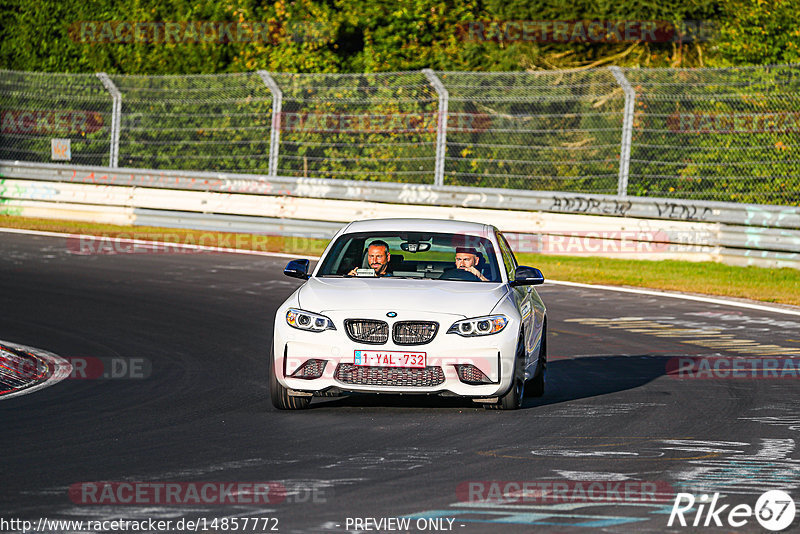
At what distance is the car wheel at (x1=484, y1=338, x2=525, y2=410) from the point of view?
976 centimetres

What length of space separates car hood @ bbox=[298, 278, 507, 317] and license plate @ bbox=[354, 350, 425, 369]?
0.33m

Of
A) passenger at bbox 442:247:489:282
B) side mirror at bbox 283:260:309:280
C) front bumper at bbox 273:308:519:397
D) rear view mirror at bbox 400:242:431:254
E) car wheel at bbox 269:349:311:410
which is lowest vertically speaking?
car wheel at bbox 269:349:311:410

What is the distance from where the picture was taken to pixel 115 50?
34094 mm

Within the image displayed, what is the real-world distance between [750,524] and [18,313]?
34.1 ft

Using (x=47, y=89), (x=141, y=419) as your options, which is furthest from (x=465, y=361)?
(x=47, y=89)

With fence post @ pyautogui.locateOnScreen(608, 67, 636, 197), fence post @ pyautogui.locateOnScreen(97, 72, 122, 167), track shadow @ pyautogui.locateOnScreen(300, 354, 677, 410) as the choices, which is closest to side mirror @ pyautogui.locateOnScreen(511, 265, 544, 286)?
track shadow @ pyautogui.locateOnScreen(300, 354, 677, 410)

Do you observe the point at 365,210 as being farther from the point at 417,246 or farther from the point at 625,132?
the point at 417,246

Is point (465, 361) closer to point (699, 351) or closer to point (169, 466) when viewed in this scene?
point (169, 466)

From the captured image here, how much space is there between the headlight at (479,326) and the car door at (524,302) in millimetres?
363

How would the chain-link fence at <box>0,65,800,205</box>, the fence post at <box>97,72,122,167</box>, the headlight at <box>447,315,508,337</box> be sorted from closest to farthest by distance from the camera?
the headlight at <box>447,315,508,337</box> → the chain-link fence at <box>0,65,800,205</box> → the fence post at <box>97,72,122,167</box>

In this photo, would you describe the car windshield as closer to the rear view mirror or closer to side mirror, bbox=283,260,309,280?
the rear view mirror

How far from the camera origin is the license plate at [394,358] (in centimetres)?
945

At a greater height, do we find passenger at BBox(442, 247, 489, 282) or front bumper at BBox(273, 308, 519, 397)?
passenger at BBox(442, 247, 489, 282)

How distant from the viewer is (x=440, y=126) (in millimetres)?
23344
